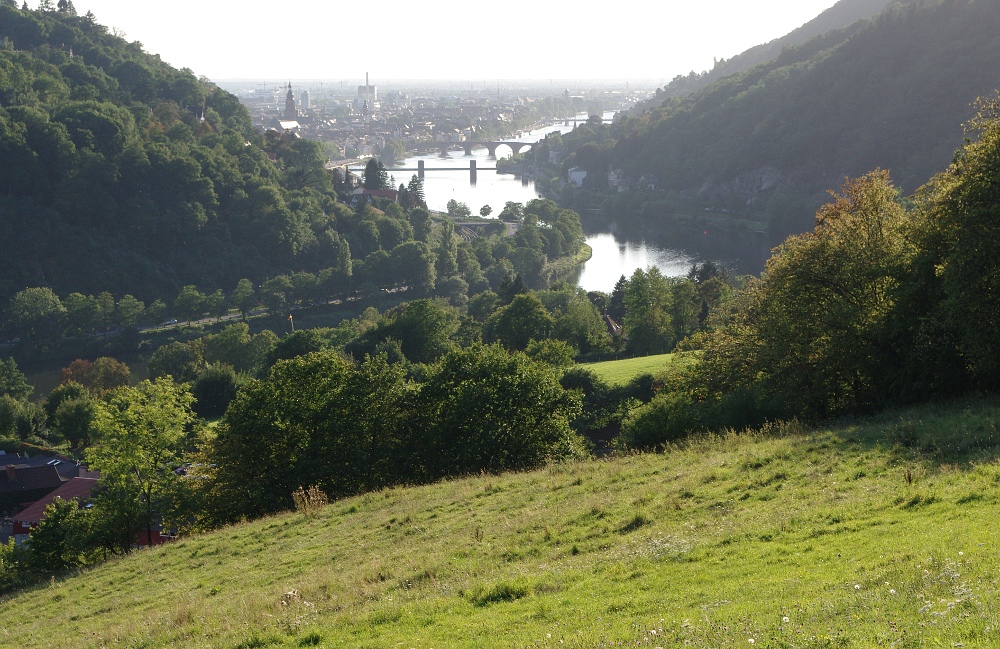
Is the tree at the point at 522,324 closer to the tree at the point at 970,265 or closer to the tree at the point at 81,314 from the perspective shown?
the tree at the point at 970,265

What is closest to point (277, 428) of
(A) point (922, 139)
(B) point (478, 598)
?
(B) point (478, 598)

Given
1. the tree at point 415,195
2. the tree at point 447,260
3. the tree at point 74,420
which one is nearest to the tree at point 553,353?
the tree at point 74,420

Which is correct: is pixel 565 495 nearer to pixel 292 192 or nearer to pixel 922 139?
pixel 292 192

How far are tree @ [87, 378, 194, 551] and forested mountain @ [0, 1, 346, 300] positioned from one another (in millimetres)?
47036

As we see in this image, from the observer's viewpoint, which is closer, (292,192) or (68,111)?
(68,111)

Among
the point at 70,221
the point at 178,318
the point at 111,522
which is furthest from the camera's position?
the point at 70,221

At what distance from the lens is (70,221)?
63594 mm

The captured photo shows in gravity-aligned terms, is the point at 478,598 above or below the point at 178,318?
above

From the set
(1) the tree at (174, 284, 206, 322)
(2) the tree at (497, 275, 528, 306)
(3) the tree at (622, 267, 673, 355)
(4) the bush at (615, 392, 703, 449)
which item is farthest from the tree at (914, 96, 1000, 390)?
(1) the tree at (174, 284, 206, 322)

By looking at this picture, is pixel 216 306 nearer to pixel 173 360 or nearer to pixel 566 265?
pixel 173 360

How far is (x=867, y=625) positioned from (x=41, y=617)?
1093 cm

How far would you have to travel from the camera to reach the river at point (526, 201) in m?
67.6

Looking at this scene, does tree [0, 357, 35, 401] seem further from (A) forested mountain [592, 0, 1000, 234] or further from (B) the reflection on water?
(A) forested mountain [592, 0, 1000, 234]

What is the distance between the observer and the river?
67.6 m
